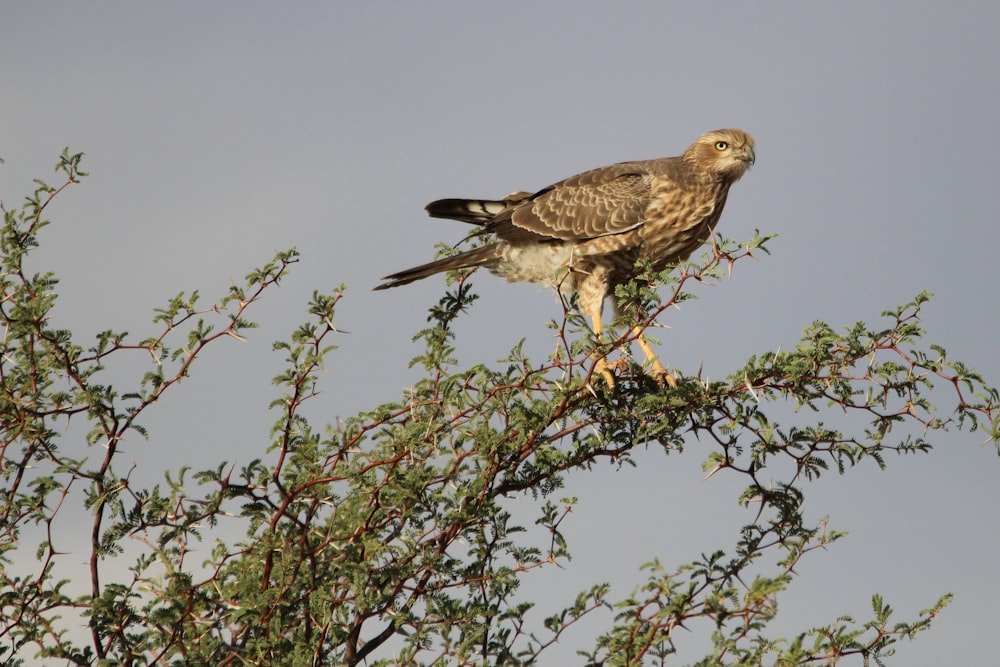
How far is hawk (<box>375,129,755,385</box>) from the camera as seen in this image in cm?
715

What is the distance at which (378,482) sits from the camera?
4141 mm

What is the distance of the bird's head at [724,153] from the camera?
7.62 m

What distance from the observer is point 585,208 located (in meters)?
7.38

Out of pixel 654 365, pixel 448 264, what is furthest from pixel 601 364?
pixel 448 264

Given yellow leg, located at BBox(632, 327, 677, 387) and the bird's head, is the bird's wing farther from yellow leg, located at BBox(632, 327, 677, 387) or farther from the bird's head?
yellow leg, located at BBox(632, 327, 677, 387)

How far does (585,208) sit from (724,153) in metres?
1.17

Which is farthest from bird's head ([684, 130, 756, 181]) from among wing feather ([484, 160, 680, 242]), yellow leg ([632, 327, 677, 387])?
yellow leg ([632, 327, 677, 387])

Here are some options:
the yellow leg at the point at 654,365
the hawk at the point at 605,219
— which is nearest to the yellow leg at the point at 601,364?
the hawk at the point at 605,219

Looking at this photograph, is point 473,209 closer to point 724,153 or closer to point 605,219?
point 605,219

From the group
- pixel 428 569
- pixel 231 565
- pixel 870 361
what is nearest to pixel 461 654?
pixel 428 569

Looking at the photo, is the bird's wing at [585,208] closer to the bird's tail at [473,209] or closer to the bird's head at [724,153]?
the bird's tail at [473,209]

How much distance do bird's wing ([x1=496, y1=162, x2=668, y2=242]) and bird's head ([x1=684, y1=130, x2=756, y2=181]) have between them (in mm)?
398

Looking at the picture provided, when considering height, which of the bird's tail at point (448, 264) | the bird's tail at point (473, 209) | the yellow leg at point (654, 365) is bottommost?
the yellow leg at point (654, 365)

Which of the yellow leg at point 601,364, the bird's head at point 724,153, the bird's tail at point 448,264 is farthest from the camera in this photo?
the bird's head at point 724,153
